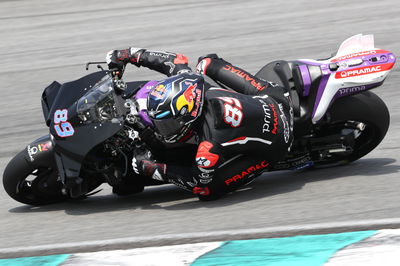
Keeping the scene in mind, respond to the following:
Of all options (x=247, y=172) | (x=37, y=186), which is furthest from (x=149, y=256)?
(x=37, y=186)

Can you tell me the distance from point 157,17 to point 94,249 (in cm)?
814

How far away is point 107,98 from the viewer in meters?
5.16

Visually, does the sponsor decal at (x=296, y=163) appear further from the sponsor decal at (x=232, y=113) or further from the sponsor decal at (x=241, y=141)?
the sponsor decal at (x=232, y=113)

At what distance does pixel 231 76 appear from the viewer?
5.64m

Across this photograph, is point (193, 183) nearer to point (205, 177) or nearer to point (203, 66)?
point (205, 177)

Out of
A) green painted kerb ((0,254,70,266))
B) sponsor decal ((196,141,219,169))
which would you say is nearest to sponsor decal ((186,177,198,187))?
sponsor decal ((196,141,219,169))

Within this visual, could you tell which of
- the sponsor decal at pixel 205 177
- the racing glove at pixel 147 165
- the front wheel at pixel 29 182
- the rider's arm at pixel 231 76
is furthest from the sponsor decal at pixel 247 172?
the front wheel at pixel 29 182

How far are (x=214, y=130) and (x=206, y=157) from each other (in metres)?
0.20

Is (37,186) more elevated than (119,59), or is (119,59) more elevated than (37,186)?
(119,59)

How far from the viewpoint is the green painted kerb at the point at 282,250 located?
4.10m

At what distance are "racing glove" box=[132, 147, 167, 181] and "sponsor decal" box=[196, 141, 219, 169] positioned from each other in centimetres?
27

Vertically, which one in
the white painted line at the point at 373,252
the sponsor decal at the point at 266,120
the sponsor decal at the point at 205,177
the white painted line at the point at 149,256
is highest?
the sponsor decal at the point at 266,120

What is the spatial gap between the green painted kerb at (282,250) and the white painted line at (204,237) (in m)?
0.06

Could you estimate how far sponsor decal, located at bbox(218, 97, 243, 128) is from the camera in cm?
508
